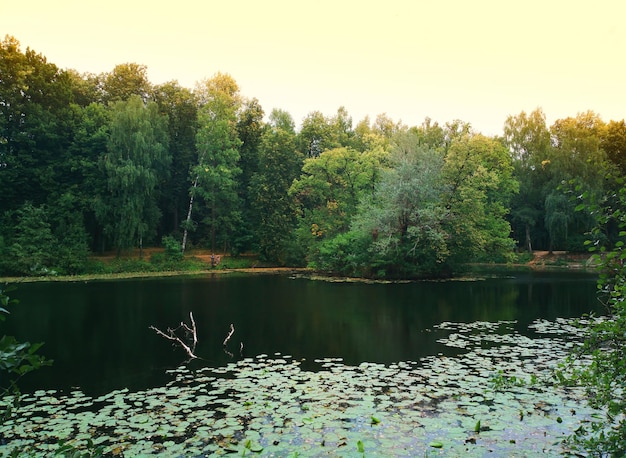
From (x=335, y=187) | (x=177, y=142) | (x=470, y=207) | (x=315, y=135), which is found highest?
(x=315, y=135)

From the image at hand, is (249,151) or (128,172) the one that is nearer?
(128,172)

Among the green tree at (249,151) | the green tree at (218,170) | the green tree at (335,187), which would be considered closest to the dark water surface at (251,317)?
the green tree at (335,187)

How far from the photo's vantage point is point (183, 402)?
902 centimetres

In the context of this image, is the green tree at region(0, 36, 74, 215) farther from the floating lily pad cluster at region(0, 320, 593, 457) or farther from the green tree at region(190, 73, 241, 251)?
the floating lily pad cluster at region(0, 320, 593, 457)

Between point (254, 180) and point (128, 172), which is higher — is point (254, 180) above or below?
above

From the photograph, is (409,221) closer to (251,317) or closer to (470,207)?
(470,207)

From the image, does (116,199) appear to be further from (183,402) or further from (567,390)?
(567,390)

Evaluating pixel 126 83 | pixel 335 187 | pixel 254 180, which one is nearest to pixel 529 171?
pixel 335 187

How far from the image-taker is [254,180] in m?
46.8

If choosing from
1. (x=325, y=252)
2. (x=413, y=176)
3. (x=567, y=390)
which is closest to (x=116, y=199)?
(x=325, y=252)

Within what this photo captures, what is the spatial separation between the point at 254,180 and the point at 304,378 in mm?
37536

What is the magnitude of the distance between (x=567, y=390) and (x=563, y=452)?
124 inches

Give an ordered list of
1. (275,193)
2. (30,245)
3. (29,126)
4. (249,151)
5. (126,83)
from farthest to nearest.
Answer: (249,151), (126,83), (275,193), (29,126), (30,245)

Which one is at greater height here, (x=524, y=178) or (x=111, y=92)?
(x=111, y=92)
